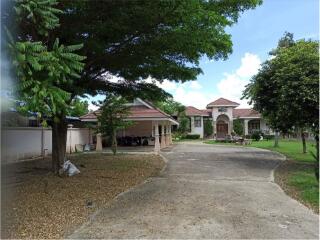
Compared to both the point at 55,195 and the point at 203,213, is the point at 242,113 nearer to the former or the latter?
the point at 55,195

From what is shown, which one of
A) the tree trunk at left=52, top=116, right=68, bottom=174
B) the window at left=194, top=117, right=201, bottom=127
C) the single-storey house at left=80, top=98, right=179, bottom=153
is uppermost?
the window at left=194, top=117, right=201, bottom=127

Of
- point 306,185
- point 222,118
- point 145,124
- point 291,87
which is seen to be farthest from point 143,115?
point 222,118

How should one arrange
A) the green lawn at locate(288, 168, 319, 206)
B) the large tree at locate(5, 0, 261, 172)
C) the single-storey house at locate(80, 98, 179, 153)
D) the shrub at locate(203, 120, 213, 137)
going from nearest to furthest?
the large tree at locate(5, 0, 261, 172)
the green lawn at locate(288, 168, 319, 206)
the single-storey house at locate(80, 98, 179, 153)
the shrub at locate(203, 120, 213, 137)

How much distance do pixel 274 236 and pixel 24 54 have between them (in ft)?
16.2

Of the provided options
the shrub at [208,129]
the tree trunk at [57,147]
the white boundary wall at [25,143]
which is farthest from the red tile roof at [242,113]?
the tree trunk at [57,147]

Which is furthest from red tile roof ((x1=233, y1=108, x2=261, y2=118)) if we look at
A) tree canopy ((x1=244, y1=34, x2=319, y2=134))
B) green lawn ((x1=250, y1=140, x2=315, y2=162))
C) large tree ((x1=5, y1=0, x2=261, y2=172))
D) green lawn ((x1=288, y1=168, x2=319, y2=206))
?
large tree ((x1=5, y1=0, x2=261, y2=172))

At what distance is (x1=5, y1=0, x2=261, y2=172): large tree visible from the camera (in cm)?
982

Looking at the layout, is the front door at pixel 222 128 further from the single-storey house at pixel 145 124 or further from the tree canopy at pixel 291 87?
the tree canopy at pixel 291 87

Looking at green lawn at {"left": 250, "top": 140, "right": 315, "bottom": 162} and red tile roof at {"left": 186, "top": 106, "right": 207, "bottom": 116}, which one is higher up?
red tile roof at {"left": 186, "top": 106, "right": 207, "bottom": 116}

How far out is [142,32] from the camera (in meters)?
11.1

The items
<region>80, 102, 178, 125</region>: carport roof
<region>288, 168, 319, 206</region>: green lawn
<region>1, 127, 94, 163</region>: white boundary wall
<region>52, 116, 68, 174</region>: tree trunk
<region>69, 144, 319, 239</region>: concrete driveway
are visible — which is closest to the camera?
<region>69, 144, 319, 239</region>: concrete driveway

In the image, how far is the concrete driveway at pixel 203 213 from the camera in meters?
7.49

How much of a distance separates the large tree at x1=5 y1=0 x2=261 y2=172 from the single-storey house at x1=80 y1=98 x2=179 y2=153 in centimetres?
1255

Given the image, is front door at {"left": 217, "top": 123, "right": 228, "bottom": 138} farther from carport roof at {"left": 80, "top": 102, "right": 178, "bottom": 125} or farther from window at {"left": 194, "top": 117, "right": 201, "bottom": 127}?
carport roof at {"left": 80, "top": 102, "right": 178, "bottom": 125}
